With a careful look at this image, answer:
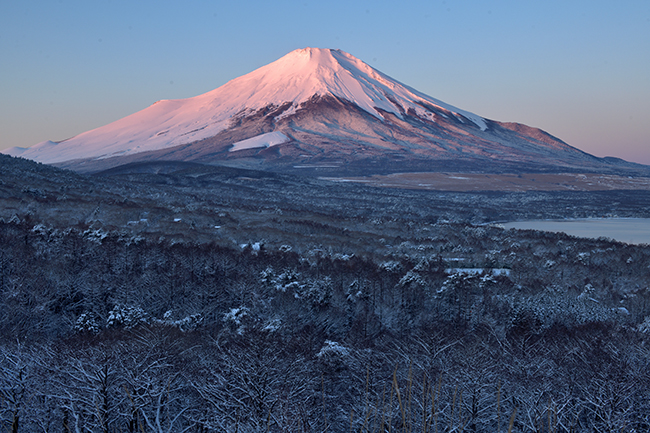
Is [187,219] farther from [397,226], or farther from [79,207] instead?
[397,226]

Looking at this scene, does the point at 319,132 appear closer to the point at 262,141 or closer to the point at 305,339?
the point at 262,141

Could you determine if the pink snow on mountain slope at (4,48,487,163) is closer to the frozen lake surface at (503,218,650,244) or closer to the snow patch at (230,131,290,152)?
the snow patch at (230,131,290,152)

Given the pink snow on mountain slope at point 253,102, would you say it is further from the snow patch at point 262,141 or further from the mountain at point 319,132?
the snow patch at point 262,141

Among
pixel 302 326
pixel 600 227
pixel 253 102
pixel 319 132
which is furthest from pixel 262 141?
pixel 302 326

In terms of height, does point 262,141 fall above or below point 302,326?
above

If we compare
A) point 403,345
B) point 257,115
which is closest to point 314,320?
point 403,345

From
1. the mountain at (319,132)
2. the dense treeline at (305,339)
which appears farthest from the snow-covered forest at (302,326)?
the mountain at (319,132)

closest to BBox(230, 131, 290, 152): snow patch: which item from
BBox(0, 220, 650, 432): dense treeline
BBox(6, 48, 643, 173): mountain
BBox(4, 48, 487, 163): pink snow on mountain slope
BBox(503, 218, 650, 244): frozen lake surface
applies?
BBox(6, 48, 643, 173): mountain
